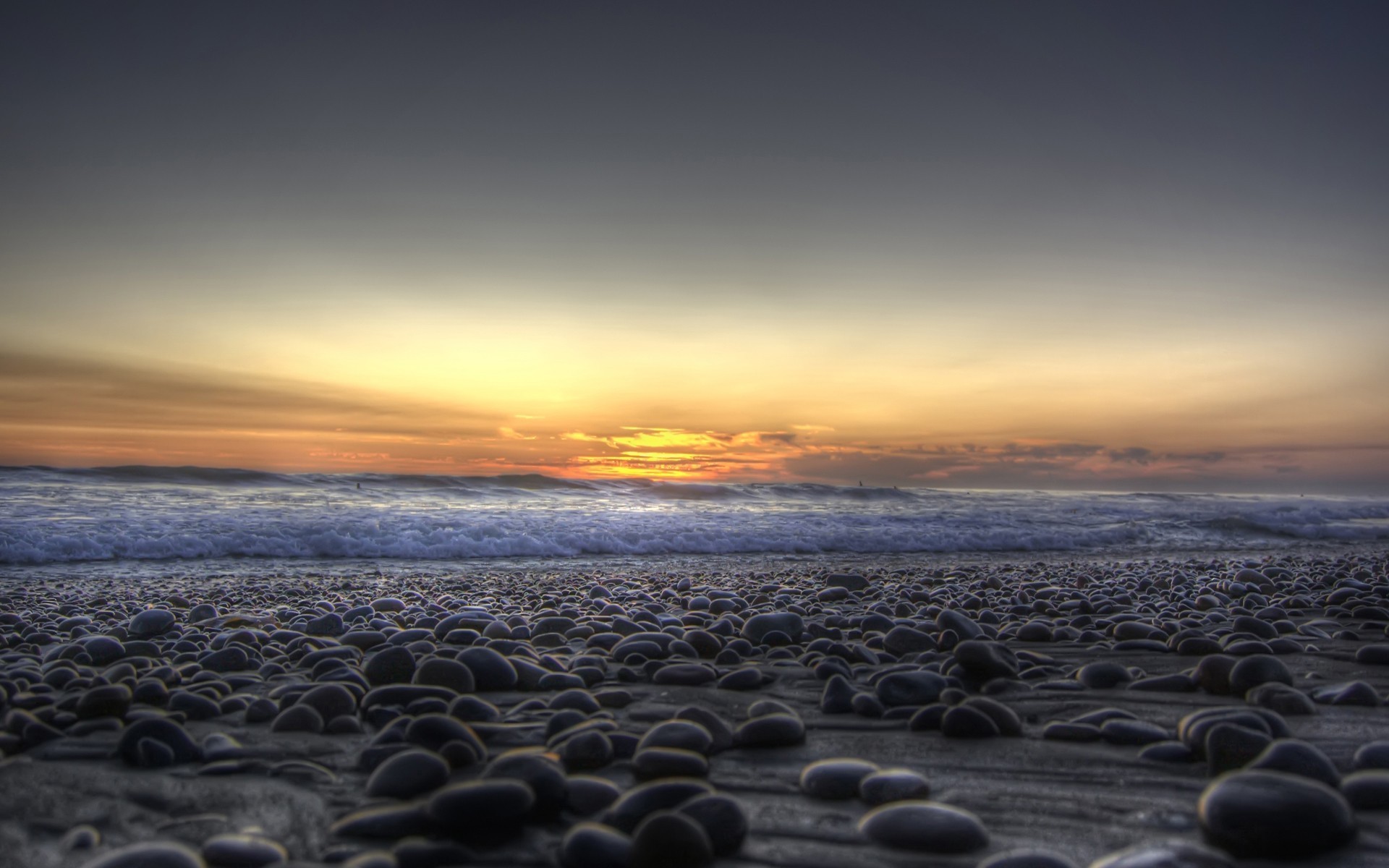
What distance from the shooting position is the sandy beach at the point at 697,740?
1.74 m

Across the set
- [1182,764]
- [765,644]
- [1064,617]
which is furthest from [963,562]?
[1182,764]

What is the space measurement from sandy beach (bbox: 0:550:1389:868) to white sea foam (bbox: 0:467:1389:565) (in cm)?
587

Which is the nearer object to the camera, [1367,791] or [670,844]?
[670,844]

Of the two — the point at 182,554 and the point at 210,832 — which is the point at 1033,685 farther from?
the point at 182,554

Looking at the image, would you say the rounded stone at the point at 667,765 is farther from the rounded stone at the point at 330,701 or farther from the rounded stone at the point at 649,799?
the rounded stone at the point at 330,701

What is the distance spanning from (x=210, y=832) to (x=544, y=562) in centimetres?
863

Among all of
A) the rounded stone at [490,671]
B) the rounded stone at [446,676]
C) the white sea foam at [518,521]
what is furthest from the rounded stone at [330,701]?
the white sea foam at [518,521]

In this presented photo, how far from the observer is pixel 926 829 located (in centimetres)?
176

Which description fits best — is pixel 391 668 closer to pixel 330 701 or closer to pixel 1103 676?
pixel 330 701

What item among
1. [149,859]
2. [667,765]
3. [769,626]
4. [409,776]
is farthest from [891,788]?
[769,626]

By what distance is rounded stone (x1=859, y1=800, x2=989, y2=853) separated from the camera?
1.74m

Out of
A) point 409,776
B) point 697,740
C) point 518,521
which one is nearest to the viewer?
point 409,776

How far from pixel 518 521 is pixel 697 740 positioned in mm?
11709

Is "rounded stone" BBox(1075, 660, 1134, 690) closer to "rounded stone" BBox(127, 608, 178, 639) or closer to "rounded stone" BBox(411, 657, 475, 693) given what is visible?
"rounded stone" BBox(411, 657, 475, 693)
